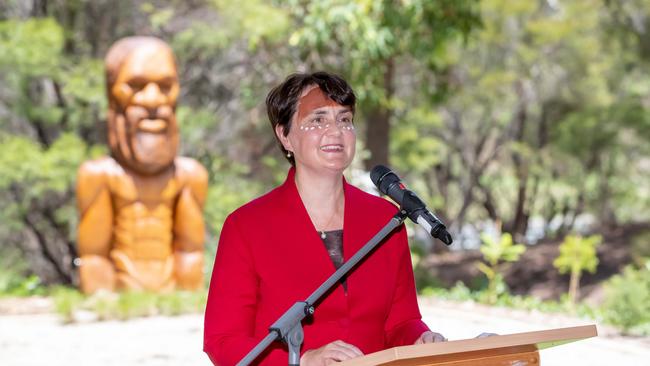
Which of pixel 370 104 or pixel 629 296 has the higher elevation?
pixel 370 104

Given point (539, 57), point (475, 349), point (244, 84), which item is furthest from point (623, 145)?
point (475, 349)

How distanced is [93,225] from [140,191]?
0.62 metres

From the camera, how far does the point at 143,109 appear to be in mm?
9688

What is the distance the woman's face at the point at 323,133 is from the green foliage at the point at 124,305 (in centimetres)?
713

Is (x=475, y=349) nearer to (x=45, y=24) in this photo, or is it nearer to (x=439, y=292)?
(x=439, y=292)

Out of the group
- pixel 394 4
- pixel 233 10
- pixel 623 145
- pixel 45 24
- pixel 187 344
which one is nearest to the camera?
pixel 187 344

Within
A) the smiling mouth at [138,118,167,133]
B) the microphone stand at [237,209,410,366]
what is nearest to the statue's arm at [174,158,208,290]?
the smiling mouth at [138,118,167,133]

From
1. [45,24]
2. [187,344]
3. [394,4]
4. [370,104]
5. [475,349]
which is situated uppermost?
[45,24]

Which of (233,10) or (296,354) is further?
(233,10)

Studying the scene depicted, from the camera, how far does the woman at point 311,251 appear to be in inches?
96.0

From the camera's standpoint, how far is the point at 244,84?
1318cm

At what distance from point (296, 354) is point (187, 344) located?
5.95 meters

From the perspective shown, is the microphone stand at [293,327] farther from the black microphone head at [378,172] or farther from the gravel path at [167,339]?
the gravel path at [167,339]

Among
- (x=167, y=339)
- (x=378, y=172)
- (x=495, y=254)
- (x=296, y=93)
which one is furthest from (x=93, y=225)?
(x=378, y=172)
